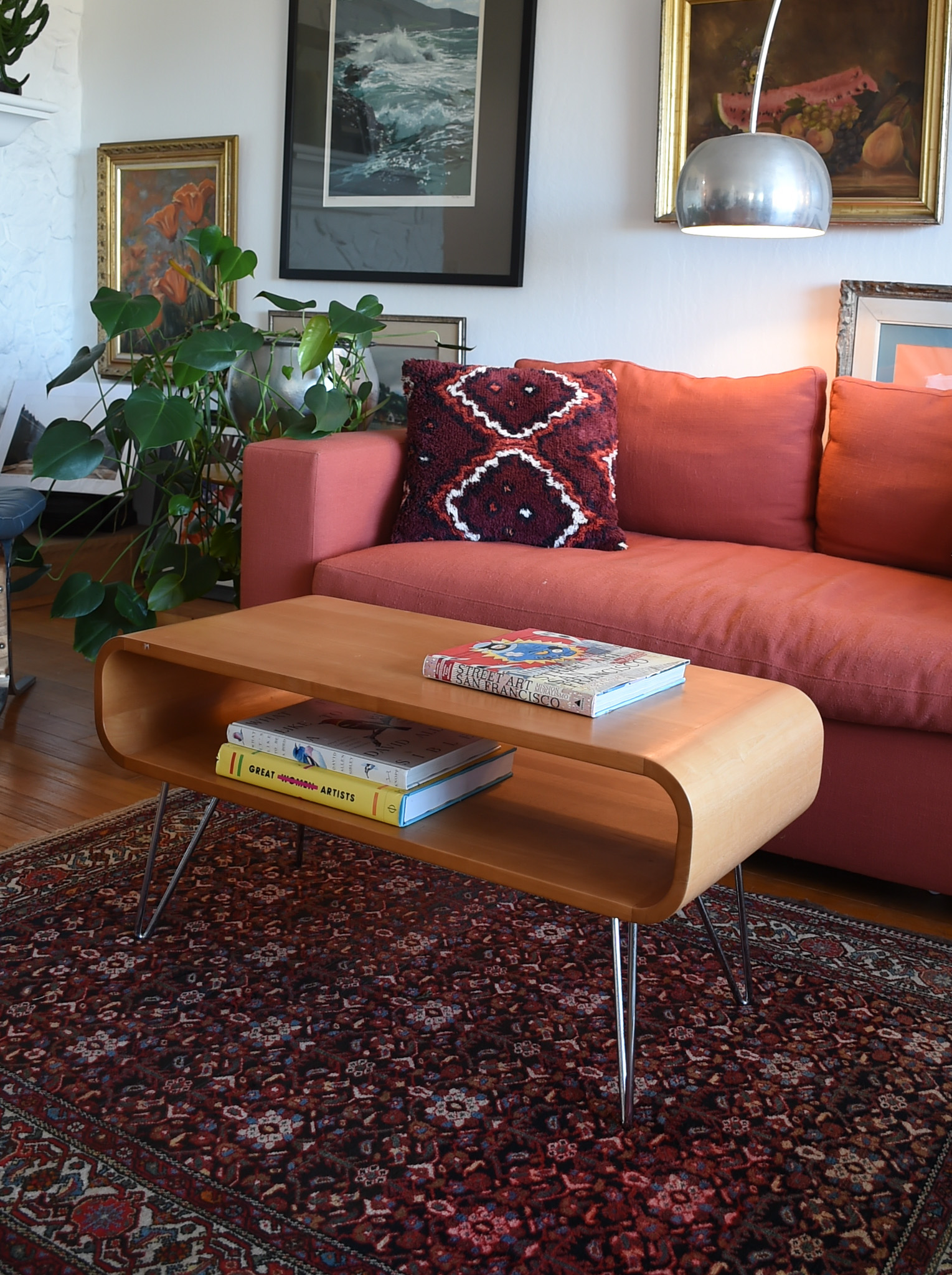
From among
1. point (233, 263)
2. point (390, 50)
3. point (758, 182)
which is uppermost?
point (390, 50)

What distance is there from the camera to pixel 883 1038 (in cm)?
165

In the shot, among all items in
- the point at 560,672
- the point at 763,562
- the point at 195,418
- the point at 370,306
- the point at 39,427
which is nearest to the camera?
the point at 560,672

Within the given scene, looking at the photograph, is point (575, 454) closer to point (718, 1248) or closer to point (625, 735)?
point (625, 735)

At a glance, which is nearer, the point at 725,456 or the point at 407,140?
the point at 725,456

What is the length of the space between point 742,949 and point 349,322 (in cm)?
185

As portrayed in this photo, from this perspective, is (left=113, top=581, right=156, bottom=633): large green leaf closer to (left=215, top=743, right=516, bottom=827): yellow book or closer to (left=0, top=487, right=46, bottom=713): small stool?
(left=0, top=487, right=46, bottom=713): small stool

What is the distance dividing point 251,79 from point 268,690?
9.16 ft

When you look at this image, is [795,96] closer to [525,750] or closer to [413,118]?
[413,118]

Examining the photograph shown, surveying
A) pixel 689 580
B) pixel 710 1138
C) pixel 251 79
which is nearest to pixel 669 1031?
pixel 710 1138

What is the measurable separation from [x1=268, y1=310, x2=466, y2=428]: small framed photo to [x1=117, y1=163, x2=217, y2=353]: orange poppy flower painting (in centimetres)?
64

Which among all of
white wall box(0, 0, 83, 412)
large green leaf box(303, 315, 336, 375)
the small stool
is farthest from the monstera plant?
white wall box(0, 0, 83, 412)

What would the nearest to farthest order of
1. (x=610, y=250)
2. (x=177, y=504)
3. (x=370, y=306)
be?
1. (x=177, y=504)
2. (x=370, y=306)
3. (x=610, y=250)

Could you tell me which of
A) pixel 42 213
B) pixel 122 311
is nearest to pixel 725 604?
pixel 122 311

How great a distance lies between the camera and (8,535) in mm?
2766
